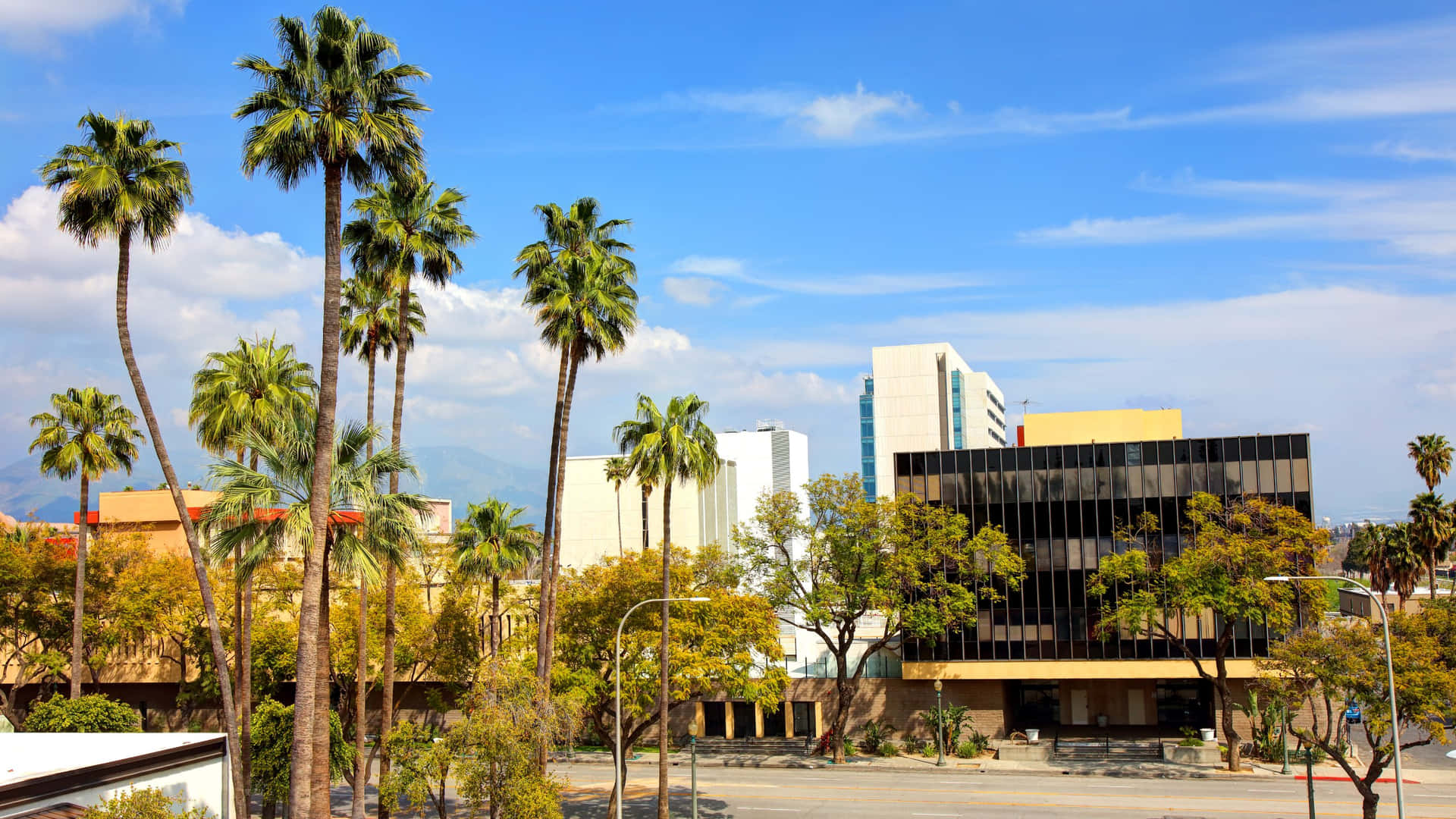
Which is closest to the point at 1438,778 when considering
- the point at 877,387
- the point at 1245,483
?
the point at 1245,483

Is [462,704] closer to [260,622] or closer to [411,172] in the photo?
[411,172]

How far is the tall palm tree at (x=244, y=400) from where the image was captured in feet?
114

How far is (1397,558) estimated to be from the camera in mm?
75375

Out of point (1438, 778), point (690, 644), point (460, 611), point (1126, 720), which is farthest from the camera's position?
point (1126, 720)

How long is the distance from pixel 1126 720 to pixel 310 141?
54.2m

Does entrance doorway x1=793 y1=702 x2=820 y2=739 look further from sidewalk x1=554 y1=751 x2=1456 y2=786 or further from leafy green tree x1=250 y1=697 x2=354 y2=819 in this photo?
leafy green tree x1=250 y1=697 x2=354 y2=819

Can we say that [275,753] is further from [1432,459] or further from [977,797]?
[1432,459]

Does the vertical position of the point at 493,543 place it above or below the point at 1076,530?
below

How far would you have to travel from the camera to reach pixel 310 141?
2559 centimetres

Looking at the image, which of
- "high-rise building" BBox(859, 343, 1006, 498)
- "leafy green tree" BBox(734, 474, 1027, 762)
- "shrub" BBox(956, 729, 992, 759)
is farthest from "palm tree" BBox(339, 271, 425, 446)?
"high-rise building" BBox(859, 343, 1006, 498)

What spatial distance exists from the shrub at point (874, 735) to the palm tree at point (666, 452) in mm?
21489

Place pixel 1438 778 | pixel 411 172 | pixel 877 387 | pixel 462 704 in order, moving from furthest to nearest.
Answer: pixel 877 387 < pixel 1438 778 < pixel 462 704 < pixel 411 172

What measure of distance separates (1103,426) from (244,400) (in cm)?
4505

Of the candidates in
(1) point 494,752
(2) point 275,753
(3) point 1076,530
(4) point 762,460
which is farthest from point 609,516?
(1) point 494,752
